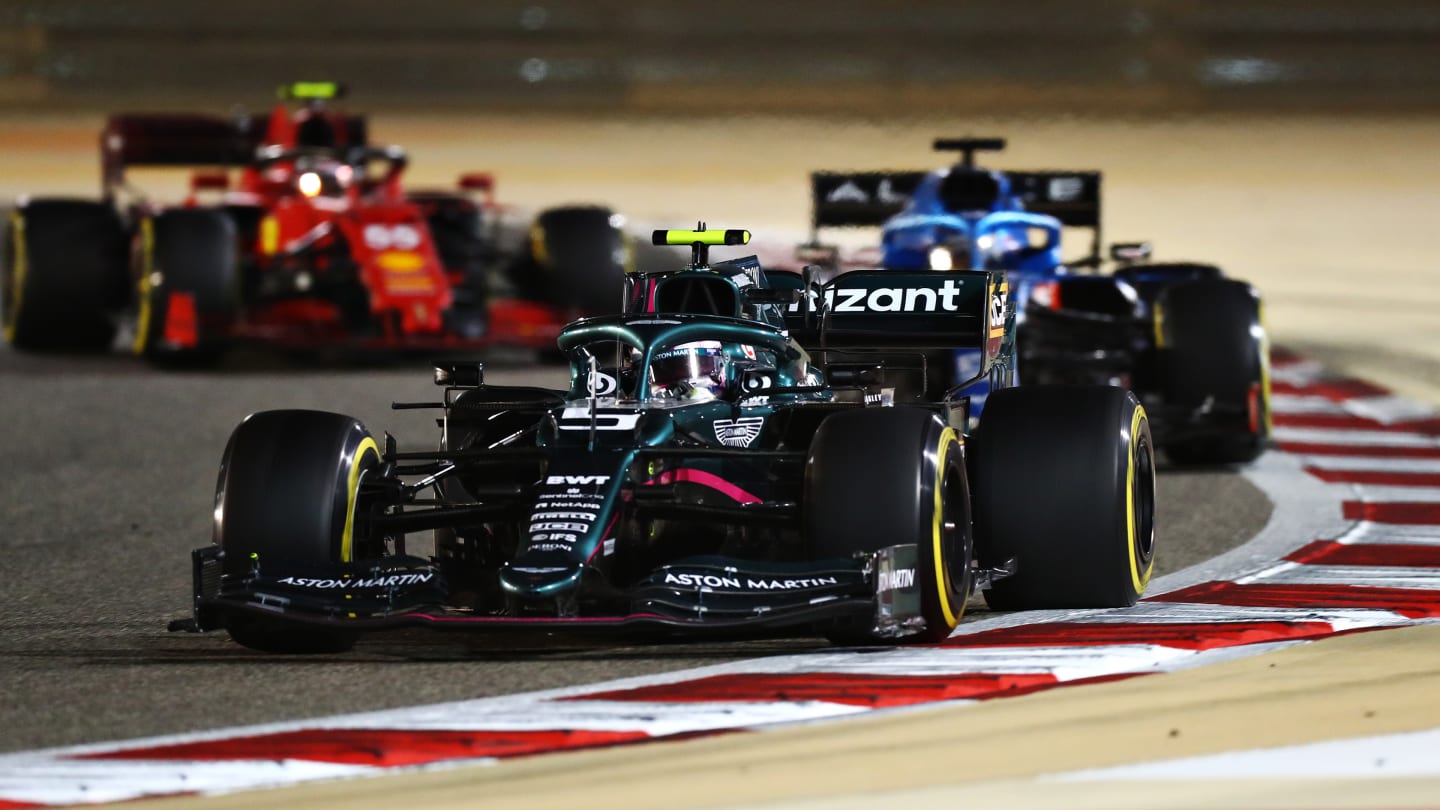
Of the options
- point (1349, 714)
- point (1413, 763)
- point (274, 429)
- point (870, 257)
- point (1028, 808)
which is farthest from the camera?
point (870, 257)

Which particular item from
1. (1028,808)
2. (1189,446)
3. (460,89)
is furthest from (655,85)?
(1028,808)

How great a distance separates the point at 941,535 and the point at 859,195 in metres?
8.51

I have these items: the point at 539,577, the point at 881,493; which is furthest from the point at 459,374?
the point at 881,493

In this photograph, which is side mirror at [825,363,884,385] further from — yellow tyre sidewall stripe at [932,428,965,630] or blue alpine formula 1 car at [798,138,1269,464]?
blue alpine formula 1 car at [798,138,1269,464]

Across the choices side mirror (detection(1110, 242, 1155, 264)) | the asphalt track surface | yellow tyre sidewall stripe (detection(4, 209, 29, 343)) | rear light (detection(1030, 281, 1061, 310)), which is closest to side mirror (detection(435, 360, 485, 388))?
the asphalt track surface

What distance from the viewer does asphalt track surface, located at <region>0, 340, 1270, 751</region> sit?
7.25m

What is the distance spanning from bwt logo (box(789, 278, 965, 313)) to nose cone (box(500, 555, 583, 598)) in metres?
2.73

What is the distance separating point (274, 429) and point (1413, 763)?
3.88 metres

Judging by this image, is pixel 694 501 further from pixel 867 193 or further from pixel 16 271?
pixel 16 271

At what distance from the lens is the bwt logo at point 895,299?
31.7 feet

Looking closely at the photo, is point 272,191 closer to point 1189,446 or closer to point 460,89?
point 1189,446

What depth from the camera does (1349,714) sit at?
6.80m

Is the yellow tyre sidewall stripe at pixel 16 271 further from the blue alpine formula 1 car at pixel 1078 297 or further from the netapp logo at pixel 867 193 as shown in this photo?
the netapp logo at pixel 867 193

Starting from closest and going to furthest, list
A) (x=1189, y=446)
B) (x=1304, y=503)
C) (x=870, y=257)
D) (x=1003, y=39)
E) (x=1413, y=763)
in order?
1. (x=1413, y=763)
2. (x=1304, y=503)
3. (x=1189, y=446)
4. (x=870, y=257)
5. (x=1003, y=39)
